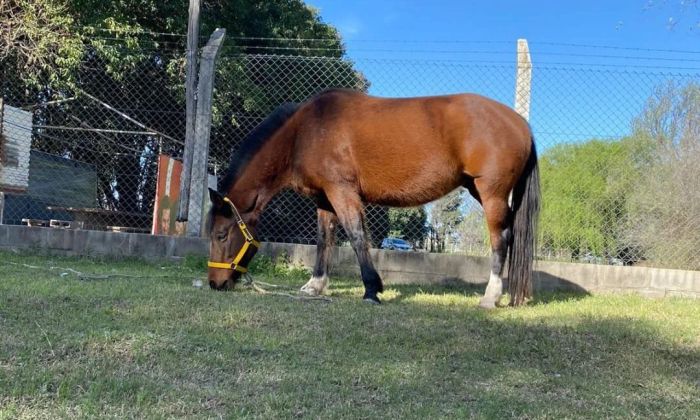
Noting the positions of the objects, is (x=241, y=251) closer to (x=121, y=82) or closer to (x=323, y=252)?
(x=323, y=252)

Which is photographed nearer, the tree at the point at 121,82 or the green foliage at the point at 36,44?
the tree at the point at 121,82

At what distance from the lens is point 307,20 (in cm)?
1741

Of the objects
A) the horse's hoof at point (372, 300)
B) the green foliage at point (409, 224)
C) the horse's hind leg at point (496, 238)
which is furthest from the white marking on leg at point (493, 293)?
the green foliage at point (409, 224)

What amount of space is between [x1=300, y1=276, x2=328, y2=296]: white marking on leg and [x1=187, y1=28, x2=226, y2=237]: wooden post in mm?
2323

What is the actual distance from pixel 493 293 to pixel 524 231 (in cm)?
68

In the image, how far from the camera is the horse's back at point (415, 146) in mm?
4754

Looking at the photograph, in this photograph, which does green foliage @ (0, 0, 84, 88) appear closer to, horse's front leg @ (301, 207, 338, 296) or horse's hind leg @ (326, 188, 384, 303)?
horse's front leg @ (301, 207, 338, 296)

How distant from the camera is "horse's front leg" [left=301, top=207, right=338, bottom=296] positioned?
5098 millimetres

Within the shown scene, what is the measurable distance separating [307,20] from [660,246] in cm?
1363

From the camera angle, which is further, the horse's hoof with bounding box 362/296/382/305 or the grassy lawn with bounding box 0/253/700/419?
the horse's hoof with bounding box 362/296/382/305

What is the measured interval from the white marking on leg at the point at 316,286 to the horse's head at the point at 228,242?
0.57 meters

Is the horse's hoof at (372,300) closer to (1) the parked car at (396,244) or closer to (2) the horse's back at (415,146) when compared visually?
(2) the horse's back at (415,146)

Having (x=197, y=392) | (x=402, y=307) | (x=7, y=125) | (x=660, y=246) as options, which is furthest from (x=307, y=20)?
(x=197, y=392)

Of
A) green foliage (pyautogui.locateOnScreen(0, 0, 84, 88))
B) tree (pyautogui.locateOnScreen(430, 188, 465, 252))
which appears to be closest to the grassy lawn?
tree (pyautogui.locateOnScreen(430, 188, 465, 252))
